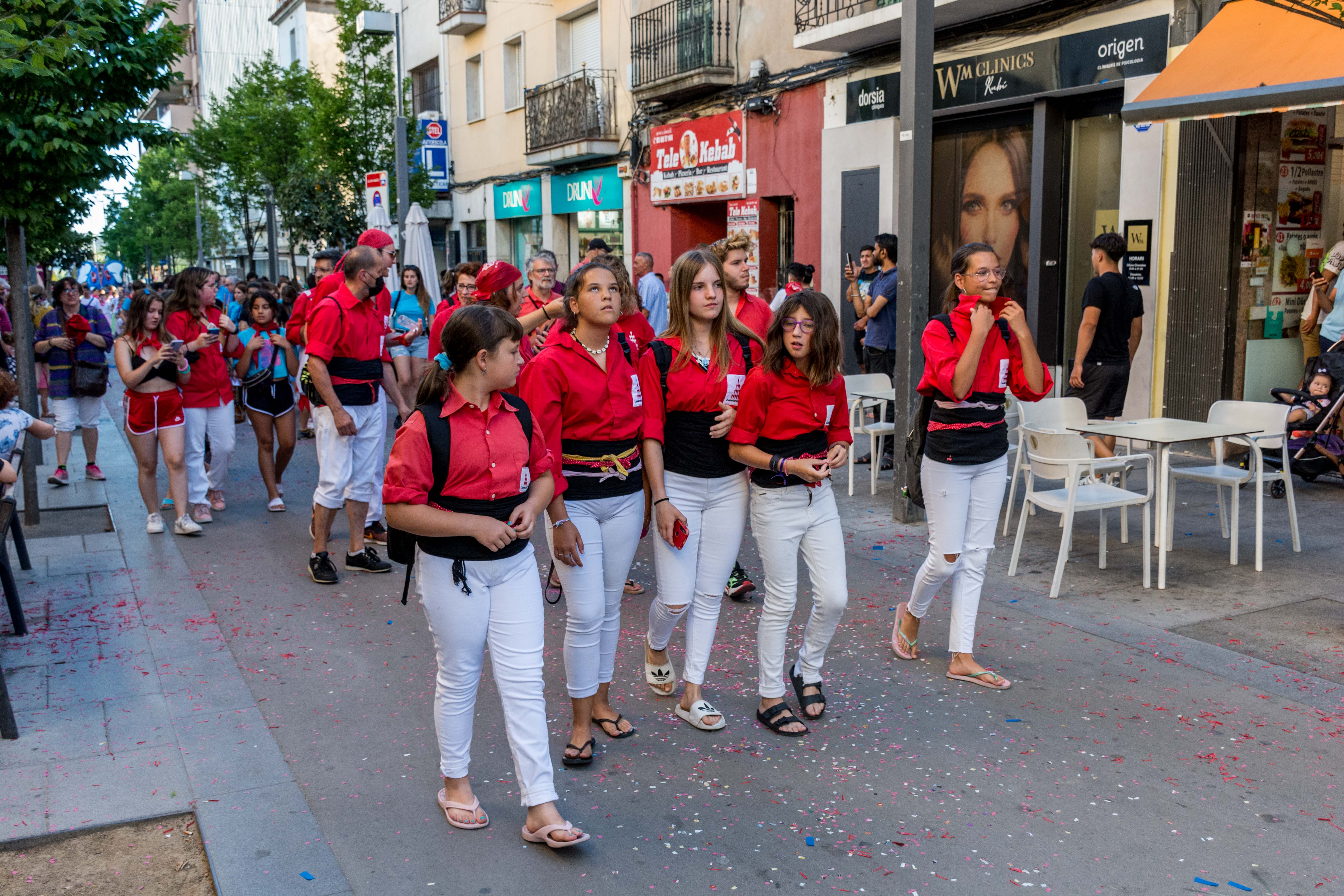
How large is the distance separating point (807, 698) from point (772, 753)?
1.33 feet

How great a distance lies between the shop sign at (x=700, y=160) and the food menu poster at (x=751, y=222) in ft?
0.51

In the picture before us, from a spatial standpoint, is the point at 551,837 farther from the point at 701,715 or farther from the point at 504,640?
the point at 701,715

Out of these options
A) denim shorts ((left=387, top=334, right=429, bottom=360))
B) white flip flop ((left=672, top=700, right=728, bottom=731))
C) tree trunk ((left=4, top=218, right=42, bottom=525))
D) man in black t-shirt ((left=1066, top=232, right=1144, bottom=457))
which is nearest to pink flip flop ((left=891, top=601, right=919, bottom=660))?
white flip flop ((left=672, top=700, right=728, bottom=731))

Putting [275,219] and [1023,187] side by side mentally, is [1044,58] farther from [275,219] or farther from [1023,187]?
[275,219]

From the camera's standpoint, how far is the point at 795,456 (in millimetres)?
4500

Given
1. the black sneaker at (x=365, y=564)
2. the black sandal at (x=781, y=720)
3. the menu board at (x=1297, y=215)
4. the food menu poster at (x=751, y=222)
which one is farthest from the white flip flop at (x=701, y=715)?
the food menu poster at (x=751, y=222)

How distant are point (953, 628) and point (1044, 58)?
8.42 metres

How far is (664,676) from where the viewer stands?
5.06 metres

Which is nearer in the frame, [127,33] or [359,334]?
[359,334]

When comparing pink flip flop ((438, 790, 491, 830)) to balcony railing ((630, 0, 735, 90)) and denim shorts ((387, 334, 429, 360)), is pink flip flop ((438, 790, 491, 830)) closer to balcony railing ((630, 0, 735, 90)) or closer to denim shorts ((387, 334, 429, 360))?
denim shorts ((387, 334, 429, 360))

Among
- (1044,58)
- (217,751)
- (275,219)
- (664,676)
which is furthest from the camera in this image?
(275,219)

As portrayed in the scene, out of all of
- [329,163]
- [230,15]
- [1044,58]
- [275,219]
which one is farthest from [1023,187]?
[230,15]

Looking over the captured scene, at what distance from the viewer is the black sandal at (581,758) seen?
14.3 ft

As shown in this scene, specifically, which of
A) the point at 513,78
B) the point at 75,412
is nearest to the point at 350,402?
the point at 75,412
